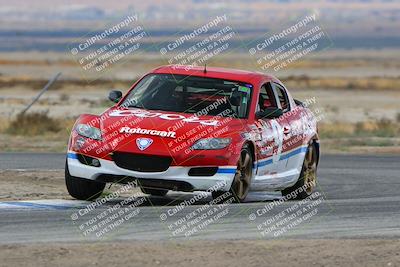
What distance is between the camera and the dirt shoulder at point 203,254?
8.86 m

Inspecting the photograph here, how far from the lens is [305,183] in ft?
50.2

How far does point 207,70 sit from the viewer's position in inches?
564

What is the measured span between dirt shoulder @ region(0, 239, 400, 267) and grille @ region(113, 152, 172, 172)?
2.77 m

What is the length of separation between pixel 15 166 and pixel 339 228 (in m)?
8.26

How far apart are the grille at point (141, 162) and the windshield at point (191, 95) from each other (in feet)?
3.84

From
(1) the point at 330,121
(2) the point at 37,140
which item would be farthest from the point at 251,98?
(1) the point at 330,121

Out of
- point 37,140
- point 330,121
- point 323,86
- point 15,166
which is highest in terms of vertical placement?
point 15,166

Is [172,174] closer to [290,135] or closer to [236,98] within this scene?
[236,98]

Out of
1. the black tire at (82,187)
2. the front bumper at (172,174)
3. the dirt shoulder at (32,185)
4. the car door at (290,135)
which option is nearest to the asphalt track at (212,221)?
the black tire at (82,187)

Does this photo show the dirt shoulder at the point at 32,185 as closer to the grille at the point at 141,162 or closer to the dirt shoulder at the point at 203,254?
the grille at the point at 141,162

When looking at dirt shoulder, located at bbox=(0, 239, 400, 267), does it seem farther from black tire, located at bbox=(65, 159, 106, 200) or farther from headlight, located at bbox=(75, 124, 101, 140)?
black tire, located at bbox=(65, 159, 106, 200)

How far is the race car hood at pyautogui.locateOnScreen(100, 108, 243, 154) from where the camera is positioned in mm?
12570

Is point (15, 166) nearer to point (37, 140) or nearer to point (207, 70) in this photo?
point (207, 70)

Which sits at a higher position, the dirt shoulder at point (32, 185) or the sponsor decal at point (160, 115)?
the sponsor decal at point (160, 115)
